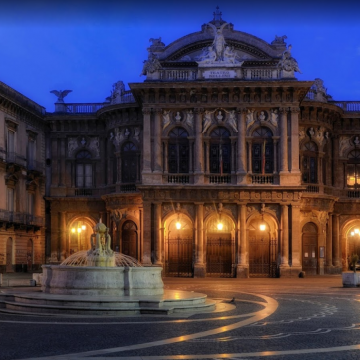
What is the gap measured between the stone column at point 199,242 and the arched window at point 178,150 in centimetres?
266

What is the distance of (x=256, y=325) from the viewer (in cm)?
1845

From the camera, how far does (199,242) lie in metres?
44.1

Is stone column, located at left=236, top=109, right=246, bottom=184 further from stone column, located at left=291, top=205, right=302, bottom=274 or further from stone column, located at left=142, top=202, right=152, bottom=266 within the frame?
stone column, located at left=142, top=202, right=152, bottom=266

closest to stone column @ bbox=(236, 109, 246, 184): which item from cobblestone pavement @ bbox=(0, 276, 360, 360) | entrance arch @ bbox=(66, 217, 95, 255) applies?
entrance arch @ bbox=(66, 217, 95, 255)

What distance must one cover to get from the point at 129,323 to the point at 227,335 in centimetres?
318

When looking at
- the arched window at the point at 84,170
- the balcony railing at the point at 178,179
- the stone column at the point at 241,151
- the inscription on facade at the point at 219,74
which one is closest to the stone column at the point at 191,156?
the balcony railing at the point at 178,179

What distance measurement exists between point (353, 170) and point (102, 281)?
31.2 metres

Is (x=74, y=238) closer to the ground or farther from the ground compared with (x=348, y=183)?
closer to the ground

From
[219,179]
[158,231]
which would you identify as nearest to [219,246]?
[158,231]

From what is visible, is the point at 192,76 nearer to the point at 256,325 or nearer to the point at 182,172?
the point at 182,172

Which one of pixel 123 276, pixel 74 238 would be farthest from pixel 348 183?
pixel 123 276

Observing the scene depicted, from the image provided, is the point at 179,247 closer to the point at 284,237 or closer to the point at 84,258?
the point at 284,237

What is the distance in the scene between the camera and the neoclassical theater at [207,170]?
145 feet

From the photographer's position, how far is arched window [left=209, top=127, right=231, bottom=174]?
45.0 meters
